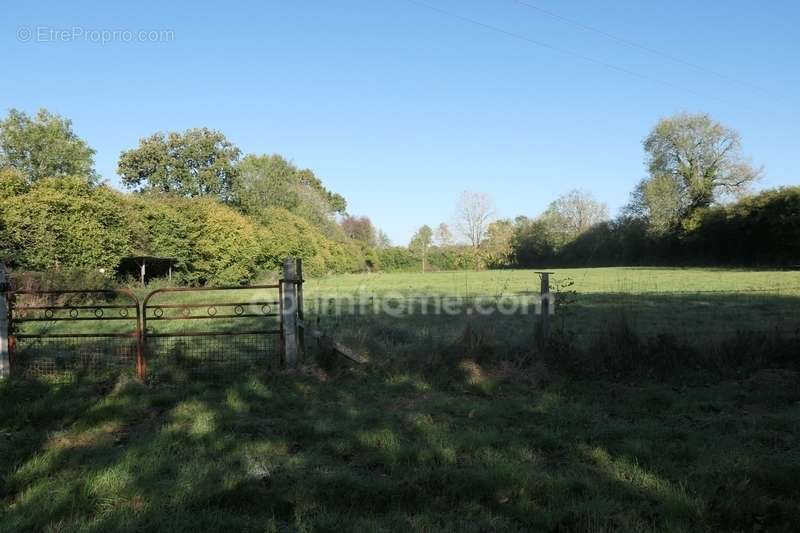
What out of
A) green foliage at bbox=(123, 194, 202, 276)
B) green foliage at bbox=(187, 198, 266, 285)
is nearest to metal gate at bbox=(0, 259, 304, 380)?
green foliage at bbox=(123, 194, 202, 276)

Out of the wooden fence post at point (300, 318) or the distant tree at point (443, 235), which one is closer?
the wooden fence post at point (300, 318)

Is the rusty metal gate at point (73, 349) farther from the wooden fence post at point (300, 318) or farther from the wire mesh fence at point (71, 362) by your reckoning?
the wooden fence post at point (300, 318)

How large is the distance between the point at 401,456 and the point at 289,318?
3179 millimetres

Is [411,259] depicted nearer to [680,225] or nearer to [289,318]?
[680,225]

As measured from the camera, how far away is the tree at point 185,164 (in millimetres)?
48375

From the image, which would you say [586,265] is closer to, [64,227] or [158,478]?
[64,227]

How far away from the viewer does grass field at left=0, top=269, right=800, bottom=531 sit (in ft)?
11.3

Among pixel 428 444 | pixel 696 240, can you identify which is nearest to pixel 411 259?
pixel 696 240

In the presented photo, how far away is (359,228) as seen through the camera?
90.9 metres

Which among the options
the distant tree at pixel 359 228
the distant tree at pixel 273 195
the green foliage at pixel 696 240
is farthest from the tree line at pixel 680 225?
the distant tree at pixel 359 228

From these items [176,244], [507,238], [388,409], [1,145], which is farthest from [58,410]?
[507,238]

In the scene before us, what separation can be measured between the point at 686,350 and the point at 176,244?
70.9 feet

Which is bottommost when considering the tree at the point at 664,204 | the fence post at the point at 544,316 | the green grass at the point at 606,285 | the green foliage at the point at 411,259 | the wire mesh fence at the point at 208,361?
the wire mesh fence at the point at 208,361

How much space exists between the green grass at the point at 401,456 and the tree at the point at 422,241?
53.8m
